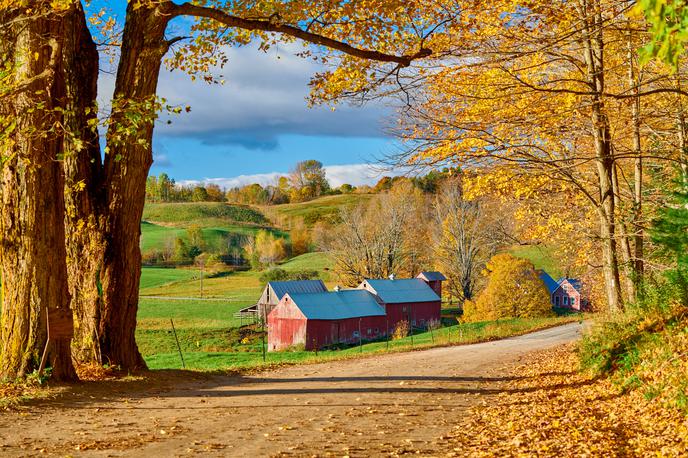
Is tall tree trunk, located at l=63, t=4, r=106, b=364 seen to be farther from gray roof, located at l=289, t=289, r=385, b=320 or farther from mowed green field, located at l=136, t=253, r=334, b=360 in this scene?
gray roof, located at l=289, t=289, r=385, b=320

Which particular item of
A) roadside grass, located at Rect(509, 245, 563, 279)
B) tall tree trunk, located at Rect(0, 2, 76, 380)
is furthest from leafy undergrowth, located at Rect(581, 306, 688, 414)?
roadside grass, located at Rect(509, 245, 563, 279)

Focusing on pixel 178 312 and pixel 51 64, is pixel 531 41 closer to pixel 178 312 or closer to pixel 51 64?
pixel 51 64

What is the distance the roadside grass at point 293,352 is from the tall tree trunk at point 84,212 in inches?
174

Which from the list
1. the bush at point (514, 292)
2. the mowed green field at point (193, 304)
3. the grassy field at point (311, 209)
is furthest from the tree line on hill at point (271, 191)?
the bush at point (514, 292)

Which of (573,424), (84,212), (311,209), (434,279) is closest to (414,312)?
(434,279)

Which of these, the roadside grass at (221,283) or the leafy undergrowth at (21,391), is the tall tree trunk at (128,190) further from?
the roadside grass at (221,283)

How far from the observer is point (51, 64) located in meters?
11.3

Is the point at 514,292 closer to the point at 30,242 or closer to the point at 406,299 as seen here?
the point at 406,299

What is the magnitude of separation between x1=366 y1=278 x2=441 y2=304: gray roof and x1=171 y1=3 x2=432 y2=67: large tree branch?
128 feet

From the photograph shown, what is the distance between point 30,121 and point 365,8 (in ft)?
19.8

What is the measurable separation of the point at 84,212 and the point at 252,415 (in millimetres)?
5287

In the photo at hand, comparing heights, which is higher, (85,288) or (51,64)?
(51,64)

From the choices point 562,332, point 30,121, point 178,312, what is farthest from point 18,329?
point 178,312

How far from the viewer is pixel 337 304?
148 feet
